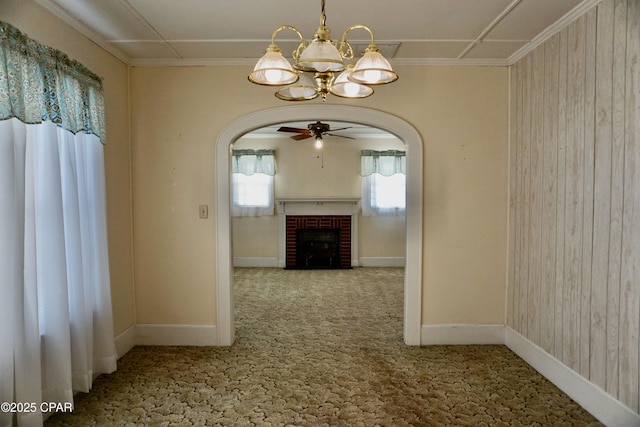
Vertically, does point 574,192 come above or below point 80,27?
below

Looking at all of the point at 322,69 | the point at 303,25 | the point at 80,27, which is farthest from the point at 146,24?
the point at 322,69

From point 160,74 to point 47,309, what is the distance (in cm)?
217

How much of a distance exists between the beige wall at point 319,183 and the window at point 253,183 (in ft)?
0.49

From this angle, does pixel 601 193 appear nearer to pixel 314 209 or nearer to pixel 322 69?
pixel 322 69

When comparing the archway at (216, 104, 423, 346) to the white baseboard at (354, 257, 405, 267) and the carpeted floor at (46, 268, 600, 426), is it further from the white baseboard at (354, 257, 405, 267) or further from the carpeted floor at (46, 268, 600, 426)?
the white baseboard at (354, 257, 405, 267)

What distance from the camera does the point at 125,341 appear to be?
11.0 feet

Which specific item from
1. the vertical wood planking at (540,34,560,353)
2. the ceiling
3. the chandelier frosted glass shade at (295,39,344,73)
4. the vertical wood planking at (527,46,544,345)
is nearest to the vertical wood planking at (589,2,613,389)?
the ceiling

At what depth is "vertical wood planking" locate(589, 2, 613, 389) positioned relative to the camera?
2275 millimetres

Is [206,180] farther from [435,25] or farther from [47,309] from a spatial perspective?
[435,25]

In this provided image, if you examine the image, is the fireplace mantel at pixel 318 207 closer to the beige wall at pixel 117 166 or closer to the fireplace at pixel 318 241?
the fireplace at pixel 318 241

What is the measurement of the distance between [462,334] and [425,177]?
149 cm

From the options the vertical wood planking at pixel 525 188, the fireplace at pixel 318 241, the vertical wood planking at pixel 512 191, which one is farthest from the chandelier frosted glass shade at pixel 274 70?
the fireplace at pixel 318 241

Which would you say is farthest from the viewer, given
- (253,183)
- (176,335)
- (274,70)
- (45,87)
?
(253,183)

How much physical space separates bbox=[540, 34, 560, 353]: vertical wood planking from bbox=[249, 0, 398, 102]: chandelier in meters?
1.62
